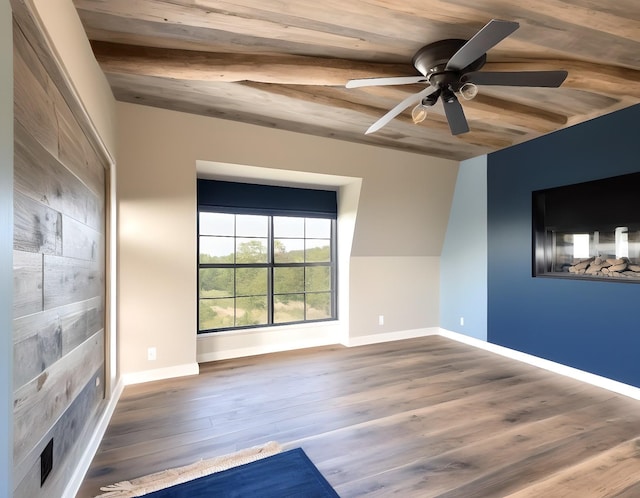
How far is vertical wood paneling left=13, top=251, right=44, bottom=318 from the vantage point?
3.90ft

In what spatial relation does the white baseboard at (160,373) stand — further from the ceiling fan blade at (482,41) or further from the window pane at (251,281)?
the ceiling fan blade at (482,41)

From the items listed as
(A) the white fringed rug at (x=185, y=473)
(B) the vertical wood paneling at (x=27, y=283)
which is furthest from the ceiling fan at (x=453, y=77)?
(A) the white fringed rug at (x=185, y=473)

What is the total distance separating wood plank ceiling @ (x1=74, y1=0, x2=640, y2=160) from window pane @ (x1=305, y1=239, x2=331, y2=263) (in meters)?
1.78

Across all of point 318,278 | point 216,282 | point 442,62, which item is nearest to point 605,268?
point 442,62

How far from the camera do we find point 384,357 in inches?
159

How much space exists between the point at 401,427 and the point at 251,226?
282 cm

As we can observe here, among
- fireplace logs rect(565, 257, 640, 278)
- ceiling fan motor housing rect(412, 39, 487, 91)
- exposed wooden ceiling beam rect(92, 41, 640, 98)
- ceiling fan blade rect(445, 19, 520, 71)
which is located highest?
exposed wooden ceiling beam rect(92, 41, 640, 98)

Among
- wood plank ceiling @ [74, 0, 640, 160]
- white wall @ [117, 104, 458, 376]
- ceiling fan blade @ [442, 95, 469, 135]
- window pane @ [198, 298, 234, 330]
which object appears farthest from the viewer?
window pane @ [198, 298, 234, 330]

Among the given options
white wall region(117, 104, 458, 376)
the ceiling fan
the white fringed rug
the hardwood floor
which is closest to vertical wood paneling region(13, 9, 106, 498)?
the white fringed rug

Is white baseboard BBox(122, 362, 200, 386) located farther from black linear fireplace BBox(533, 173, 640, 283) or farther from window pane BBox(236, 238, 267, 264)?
black linear fireplace BBox(533, 173, 640, 283)

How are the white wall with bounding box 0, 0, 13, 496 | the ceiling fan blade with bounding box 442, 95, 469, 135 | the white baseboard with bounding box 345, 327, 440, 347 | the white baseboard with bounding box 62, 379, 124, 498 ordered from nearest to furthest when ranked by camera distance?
1. the white wall with bounding box 0, 0, 13, 496
2. the white baseboard with bounding box 62, 379, 124, 498
3. the ceiling fan blade with bounding box 442, 95, 469, 135
4. the white baseboard with bounding box 345, 327, 440, 347

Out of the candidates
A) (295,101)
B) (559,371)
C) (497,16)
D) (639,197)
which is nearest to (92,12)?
(295,101)

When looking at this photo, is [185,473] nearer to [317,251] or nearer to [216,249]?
[216,249]

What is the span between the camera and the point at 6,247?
3.44 ft
